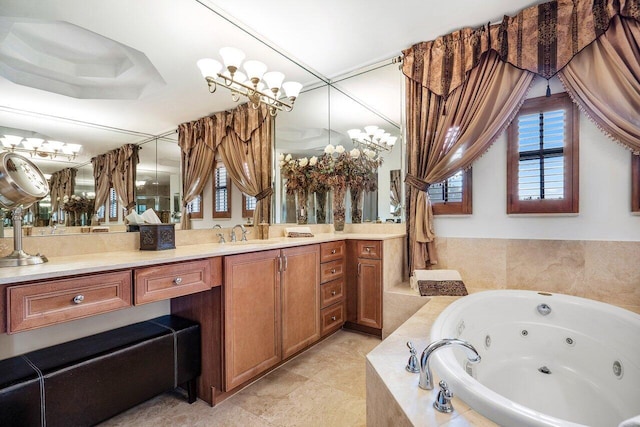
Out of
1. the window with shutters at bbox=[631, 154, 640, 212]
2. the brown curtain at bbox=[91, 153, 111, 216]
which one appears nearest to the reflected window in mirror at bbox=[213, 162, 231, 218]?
the brown curtain at bbox=[91, 153, 111, 216]

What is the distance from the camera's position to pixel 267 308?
Result: 6.49 feet

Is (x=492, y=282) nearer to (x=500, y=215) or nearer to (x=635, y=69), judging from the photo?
(x=500, y=215)

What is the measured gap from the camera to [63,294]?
117cm

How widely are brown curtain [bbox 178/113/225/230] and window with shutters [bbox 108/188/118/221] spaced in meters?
0.39

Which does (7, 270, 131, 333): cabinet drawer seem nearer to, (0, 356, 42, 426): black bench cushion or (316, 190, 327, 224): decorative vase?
(0, 356, 42, 426): black bench cushion

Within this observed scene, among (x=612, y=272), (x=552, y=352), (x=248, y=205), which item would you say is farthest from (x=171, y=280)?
(x=612, y=272)

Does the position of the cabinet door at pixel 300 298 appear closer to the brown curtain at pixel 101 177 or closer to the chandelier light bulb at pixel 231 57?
the brown curtain at pixel 101 177

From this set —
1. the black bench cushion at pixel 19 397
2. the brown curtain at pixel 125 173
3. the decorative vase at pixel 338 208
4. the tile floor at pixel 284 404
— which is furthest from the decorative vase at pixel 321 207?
the black bench cushion at pixel 19 397

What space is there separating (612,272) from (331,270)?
82.1 inches

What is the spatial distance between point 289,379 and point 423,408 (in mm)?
1297

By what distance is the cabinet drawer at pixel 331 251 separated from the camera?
253 cm

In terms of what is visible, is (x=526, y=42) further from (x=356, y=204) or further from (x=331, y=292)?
(x=331, y=292)

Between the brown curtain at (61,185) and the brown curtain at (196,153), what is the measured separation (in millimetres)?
601

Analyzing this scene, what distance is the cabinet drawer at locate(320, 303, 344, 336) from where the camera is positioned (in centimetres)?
252
